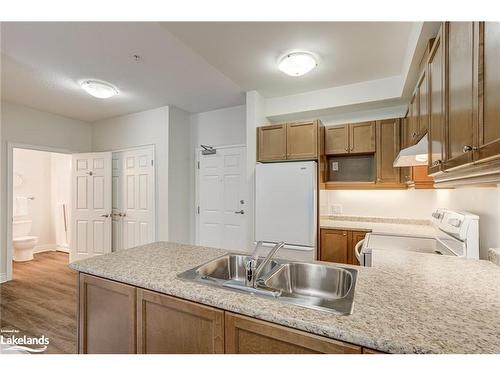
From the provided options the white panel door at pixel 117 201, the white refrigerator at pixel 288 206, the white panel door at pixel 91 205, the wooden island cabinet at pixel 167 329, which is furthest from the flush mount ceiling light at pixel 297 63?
the white panel door at pixel 91 205

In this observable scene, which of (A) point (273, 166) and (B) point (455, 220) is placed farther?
(A) point (273, 166)

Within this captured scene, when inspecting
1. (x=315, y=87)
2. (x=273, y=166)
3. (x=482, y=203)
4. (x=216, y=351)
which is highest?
(x=315, y=87)

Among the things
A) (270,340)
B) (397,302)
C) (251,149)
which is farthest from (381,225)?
(270,340)

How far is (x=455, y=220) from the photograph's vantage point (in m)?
1.66

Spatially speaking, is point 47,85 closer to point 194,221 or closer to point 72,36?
point 72,36

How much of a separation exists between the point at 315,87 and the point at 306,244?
77.6 inches

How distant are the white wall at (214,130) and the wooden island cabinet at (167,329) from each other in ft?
8.93

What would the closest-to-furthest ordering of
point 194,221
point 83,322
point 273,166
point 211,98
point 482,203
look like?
point 83,322
point 482,203
point 273,166
point 211,98
point 194,221

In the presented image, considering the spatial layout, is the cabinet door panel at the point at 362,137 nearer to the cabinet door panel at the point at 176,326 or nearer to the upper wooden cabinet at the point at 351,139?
the upper wooden cabinet at the point at 351,139

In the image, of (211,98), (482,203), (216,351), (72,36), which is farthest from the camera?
(211,98)

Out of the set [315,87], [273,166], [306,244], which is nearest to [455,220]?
[306,244]

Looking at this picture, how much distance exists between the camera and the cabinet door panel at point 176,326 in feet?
3.21

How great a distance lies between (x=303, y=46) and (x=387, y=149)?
64.3 inches

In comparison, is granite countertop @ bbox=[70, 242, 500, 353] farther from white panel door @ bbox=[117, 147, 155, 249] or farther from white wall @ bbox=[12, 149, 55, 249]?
white wall @ bbox=[12, 149, 55, 249]
